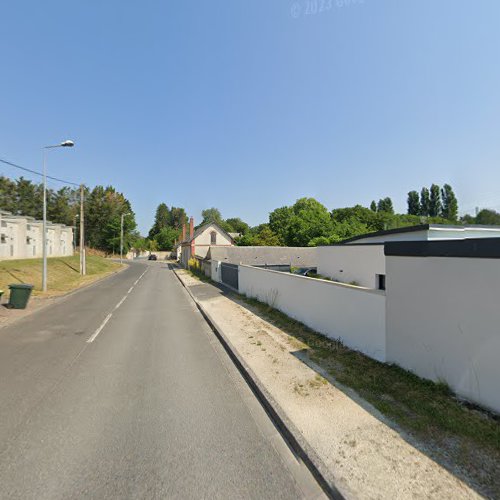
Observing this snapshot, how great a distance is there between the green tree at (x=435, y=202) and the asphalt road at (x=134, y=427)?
99804mm

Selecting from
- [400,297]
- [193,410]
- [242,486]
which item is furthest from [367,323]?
[242,486]

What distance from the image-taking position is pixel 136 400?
15.3ft

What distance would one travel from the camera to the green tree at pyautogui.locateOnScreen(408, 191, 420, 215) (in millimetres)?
93562

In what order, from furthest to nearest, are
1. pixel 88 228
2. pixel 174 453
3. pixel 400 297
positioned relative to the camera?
pixel 88 228
pixel 400 297
pixel 174 453

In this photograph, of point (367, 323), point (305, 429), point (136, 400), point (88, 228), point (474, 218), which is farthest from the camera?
point (474, 218)

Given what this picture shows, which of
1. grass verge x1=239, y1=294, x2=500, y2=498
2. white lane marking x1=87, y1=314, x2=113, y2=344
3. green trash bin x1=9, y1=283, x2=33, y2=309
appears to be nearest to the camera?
grass verge x1=239, y1=294, x2=500, y2=498

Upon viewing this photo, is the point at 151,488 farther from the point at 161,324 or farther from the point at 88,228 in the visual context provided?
the point at 88,228

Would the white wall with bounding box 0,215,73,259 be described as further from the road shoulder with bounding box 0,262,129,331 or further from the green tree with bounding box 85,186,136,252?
the green tree with bounding box 85,186,136,252

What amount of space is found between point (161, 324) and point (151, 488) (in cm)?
740

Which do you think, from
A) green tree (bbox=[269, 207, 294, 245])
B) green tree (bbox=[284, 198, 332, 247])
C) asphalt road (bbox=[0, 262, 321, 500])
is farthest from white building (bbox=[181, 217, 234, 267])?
asphalt road (bbox=[0, 262, 321, 500])

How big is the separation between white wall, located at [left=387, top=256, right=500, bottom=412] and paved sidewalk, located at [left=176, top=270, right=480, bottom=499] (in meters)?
1.41

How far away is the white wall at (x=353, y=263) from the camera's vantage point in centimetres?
1620

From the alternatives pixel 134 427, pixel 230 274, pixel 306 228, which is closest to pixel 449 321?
pixel 134 427

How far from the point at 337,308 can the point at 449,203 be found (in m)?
99.1
